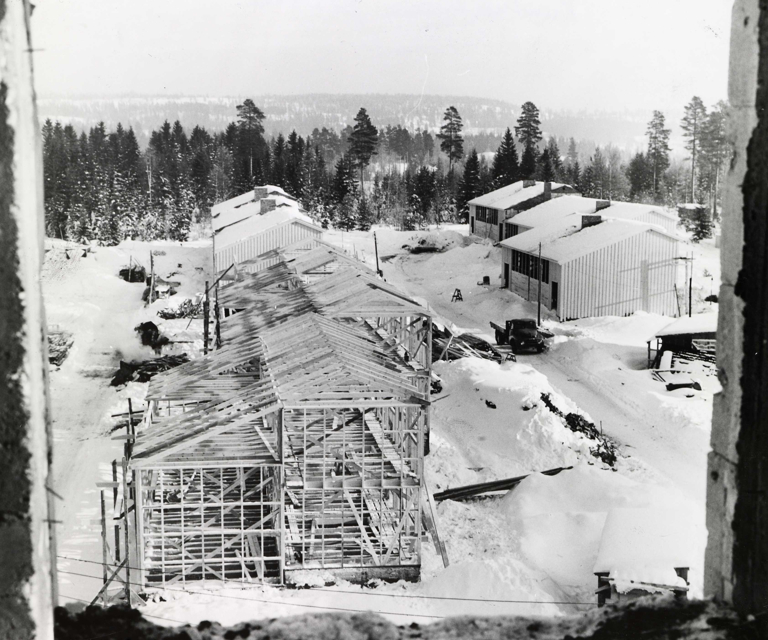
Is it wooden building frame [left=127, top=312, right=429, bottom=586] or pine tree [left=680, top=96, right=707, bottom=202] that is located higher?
pine tree [left=680, top=96, right=707, bottom=202]

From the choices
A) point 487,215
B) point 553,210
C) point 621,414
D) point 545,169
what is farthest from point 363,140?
point 621,414

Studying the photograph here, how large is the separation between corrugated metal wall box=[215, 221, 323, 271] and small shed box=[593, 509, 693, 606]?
87.9ft

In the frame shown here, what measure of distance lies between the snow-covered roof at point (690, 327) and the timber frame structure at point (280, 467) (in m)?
11.2

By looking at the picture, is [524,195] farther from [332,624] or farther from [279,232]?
[332,624]

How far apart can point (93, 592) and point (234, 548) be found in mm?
2494

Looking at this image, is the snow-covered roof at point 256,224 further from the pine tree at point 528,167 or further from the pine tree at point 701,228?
the pine tree at point 528,167

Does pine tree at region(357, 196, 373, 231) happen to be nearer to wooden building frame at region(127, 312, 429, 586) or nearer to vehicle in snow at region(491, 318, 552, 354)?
vehicle in snow at region(491, 318, 552, 354)

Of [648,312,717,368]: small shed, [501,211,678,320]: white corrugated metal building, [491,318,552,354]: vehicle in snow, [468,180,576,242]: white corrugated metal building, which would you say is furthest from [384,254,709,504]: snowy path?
[468,180,576,242]: white corrugated metal building

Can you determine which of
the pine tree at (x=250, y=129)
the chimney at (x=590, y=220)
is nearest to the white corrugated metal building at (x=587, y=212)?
the chimney at (x=590, y=220)

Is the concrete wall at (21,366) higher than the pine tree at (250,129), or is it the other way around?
the pine tree at (250,129)

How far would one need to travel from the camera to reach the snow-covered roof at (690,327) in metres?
26.8

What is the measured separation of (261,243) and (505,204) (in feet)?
62.8

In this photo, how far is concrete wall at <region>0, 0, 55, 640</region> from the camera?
2250 mm

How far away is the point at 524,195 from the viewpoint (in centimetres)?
5300
